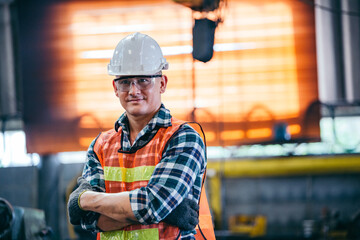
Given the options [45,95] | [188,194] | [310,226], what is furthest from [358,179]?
[188,194]

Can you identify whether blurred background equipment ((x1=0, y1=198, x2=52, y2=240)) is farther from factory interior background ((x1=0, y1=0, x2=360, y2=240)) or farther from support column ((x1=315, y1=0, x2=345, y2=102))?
support column ((x1=315, y1=0, x2=345, y2=102))

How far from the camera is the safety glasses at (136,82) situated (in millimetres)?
2438

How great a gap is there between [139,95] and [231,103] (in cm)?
725

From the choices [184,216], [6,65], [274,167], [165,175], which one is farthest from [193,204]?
[6,65]

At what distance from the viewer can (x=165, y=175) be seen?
2223 mm

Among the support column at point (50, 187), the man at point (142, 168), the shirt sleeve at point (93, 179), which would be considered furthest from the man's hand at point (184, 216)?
the support column at point (50, 187)

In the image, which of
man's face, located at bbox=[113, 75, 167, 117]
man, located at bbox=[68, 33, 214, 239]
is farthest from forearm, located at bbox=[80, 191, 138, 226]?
man's face, located at bbox=[113, 75, 167, 117]

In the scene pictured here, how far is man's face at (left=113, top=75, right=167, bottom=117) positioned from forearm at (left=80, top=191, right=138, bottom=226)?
0.43 meters

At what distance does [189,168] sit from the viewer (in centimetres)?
226

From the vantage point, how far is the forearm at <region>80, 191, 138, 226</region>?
2.19 metres

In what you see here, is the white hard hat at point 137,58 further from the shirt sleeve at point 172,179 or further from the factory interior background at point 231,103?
the factory interior background at point 231,103

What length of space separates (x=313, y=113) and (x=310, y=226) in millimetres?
2139

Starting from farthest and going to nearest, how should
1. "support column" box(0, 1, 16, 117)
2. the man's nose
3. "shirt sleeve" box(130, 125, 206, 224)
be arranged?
"support column" box(0, 1, 16, 117) < the man's nose < "shirt sleeve" box(130, 125, 206, 224)

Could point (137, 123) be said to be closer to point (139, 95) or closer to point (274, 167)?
point (139, 95)
